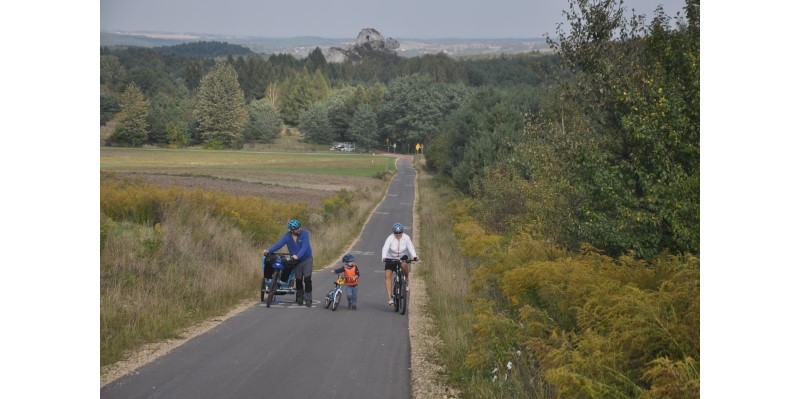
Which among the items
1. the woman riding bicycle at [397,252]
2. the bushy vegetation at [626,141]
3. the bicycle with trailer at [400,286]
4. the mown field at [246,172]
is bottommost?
the mown field at [246,172]

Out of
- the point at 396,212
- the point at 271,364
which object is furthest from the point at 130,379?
the point at 396,212

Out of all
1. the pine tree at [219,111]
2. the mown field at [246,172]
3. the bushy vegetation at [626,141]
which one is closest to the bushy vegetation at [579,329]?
the bushy vegetation at [626,141]

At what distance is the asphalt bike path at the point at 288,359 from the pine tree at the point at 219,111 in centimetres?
5583

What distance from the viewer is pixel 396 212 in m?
58.8

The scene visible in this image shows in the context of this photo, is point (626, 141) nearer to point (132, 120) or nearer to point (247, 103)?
point (132, 120)

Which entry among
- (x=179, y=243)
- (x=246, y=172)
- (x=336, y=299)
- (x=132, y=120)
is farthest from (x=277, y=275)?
(x=246, y=172)

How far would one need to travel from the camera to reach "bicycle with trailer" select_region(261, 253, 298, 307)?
1734 centimetres

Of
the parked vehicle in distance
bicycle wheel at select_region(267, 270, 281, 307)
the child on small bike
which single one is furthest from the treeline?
the child on small bike

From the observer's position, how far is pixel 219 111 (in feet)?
273

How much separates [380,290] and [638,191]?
10368mm

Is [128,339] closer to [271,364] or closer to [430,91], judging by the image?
[271,364]

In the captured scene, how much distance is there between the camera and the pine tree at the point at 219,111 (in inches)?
2955

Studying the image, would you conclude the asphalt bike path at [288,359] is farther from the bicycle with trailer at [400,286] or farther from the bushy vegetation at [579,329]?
the bushy vegetation at [579,329]
